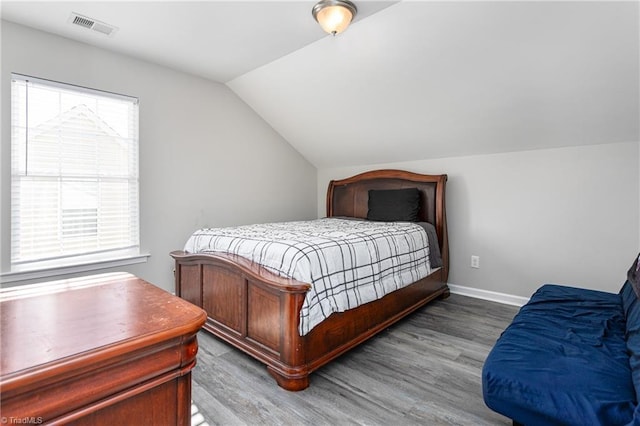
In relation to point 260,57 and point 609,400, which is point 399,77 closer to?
point 260,57

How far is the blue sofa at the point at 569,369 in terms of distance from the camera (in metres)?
1.17

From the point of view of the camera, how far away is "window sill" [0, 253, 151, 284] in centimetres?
248

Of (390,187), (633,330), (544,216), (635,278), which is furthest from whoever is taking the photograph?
(390,187)

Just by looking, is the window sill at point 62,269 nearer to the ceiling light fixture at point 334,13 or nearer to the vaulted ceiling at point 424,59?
the vaulted ceiling at point 424,59

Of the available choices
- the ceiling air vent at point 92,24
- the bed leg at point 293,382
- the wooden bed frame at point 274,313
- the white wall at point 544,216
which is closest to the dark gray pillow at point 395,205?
the white wall at point 544,216

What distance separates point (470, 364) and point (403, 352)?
1.40ft

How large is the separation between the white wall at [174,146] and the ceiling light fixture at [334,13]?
1.82m

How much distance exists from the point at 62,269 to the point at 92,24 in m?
1.95

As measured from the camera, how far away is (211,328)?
2453 mm

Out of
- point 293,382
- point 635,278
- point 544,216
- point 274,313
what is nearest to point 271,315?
point 274,313

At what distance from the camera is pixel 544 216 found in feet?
10.1

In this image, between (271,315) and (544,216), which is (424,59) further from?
(271,315)

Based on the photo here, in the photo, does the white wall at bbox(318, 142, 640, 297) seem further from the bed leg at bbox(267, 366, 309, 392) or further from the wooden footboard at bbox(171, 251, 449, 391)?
the bed leg at bbox(267, 366, 309, 392)

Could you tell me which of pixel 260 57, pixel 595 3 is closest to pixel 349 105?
pixel 260 57
